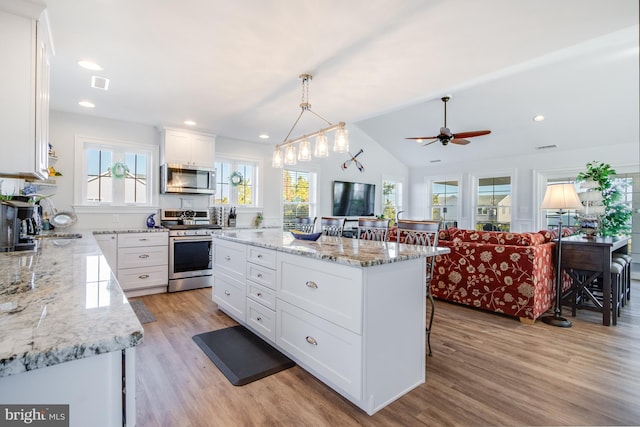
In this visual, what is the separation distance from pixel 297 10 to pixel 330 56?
631mm

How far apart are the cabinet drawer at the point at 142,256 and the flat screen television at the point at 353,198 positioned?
361 centimetres

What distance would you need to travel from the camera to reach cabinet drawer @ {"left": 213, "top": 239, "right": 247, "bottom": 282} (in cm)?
302

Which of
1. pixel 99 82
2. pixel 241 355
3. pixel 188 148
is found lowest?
pixel 241 355

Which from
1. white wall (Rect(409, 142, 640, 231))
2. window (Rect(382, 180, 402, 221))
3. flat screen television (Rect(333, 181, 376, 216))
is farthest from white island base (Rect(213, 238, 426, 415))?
window (Rect(382, 180, 402, 221))

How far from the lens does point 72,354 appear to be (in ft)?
2.13

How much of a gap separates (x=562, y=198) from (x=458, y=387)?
2112mm

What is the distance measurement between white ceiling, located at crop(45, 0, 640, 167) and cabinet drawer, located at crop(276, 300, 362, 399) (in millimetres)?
1590

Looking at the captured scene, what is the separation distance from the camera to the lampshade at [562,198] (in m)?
2.96

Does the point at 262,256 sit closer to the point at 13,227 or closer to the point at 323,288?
the point at 323,288

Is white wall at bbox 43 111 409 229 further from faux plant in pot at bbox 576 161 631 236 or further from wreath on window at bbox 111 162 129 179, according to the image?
faux plant in pot at bbox 576 161 631 236

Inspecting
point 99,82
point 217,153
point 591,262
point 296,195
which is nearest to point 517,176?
point 591,262

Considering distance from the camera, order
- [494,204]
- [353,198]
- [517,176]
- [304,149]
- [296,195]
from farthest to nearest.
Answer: [353,198]
[494,204]
[517,176]
[296,195]
[304,149]

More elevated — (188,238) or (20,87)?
(20,87)

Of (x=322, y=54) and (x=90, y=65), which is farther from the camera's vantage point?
(x=90, y=65)
